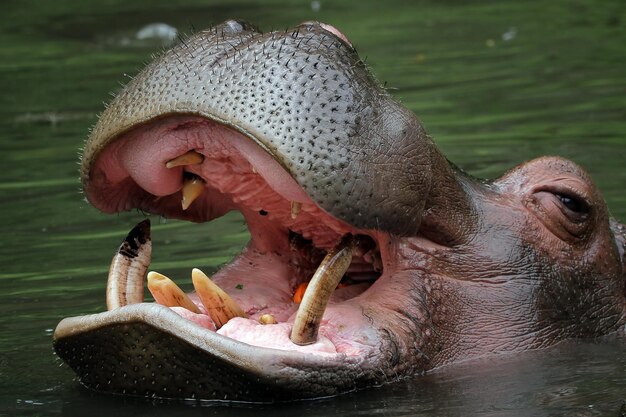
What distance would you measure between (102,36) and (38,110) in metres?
4.38

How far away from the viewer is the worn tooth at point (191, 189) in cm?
498

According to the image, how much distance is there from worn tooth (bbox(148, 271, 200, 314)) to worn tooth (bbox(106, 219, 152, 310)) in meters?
0.18

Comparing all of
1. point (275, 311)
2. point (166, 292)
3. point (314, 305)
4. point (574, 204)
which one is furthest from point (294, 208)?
point (574, 204)

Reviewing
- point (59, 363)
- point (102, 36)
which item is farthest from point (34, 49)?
point (59, 363)

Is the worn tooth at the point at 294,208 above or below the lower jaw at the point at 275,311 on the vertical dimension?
above

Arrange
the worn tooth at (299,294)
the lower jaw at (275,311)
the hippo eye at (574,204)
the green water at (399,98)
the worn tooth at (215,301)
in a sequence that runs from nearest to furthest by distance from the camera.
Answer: the lower jaw at (275,311), the worn tooth at (215,301), the green water at (399,98), the worn tooth at (299,294), the hippo eye at (574,204)

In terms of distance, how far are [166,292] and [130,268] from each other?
28 cm

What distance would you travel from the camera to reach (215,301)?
15.7 feet

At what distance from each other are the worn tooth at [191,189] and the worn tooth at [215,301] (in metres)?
0.32

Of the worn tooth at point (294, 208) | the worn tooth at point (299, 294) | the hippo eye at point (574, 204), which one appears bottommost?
the worn tooth at point (299, 294)

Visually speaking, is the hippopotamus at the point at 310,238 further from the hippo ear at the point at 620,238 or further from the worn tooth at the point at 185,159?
the hippo ear at the point at 620,238

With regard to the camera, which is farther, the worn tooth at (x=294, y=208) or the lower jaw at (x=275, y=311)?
the worn tooth at (x=294, y=208)

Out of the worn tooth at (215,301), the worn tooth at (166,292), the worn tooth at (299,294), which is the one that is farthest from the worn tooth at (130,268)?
the worn tooth at (299,294)

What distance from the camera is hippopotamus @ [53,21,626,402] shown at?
4488mm
